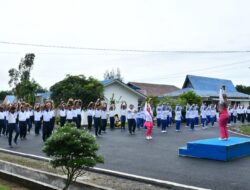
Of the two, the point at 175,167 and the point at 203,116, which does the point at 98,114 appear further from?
the point at 175,167

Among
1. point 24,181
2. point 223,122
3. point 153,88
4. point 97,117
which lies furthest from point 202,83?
point 24,181

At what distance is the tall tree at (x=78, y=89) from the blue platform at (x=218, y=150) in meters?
23.3

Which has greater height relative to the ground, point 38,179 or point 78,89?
point 78,89

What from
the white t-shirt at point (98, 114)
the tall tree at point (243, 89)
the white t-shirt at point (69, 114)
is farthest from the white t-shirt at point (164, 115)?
the tall tree at point (243, 89)

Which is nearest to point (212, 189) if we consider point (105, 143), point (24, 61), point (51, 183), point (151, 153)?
point (51, 183)

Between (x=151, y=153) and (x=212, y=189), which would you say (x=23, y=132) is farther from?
(x=212, y=189)

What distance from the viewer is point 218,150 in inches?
477

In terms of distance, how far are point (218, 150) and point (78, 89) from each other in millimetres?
24668

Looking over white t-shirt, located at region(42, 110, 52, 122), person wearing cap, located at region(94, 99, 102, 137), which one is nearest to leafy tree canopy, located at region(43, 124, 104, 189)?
white t-shirt, located at region(42, 110, 52, 122)

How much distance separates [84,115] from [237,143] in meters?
21.4

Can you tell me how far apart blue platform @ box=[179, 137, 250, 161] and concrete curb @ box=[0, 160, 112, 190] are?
5.24 m

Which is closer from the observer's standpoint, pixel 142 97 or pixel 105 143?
pixel 105 143

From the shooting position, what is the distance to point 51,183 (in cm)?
938

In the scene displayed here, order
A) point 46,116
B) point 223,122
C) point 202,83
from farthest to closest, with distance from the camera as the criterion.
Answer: point 202,83
point 46,116
point 223,122
